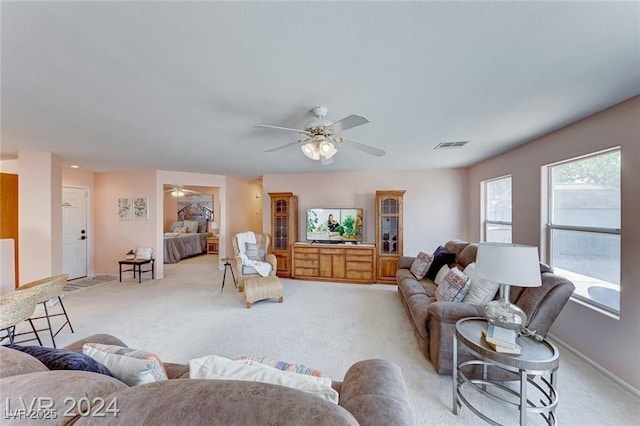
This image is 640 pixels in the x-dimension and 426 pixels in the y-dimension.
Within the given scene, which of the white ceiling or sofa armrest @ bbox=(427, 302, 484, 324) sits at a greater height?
the white ceiling

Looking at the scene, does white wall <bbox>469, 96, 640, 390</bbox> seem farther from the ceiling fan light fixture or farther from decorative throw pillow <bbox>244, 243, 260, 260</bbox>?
decorative throw pillow <bbox>244, 243, 260, 260</bbox>

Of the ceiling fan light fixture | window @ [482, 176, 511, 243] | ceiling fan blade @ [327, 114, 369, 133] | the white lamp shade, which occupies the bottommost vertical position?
the white lamp shade

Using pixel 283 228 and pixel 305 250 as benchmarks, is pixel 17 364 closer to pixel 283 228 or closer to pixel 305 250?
pixel 305 250

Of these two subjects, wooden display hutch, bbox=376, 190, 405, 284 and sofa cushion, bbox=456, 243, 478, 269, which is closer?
sofa cushion, bbox=456, 243, 478, 269

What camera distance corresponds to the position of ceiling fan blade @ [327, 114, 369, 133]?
1.76 metres

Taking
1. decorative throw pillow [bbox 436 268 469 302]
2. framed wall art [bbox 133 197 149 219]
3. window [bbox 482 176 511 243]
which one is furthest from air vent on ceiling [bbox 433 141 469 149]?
framed wall art [bbox 133 197 149 219]

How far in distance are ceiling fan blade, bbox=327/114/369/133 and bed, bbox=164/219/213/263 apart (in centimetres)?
687

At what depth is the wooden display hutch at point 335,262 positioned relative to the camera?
4.98 m

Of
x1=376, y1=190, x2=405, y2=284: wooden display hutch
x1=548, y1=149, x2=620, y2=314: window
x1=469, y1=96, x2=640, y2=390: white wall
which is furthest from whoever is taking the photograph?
x1=376, y1=190, x2=405, y2=284: wooden display hutch

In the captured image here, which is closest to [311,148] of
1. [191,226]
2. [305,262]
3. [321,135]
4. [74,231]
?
[321,135]

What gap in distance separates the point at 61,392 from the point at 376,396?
1.05 metres

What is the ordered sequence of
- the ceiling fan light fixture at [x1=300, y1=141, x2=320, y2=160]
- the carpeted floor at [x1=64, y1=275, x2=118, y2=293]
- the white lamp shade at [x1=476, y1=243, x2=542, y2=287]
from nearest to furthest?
the white lamp shade at [x1=476, y1=243, x2=542, y2=287] → the ceiling fan light fixture at [x1=300, y1=141, x2=320, y2=160] → the carpeted floor at [x1=64, y1=275, x2=118, y2=293]

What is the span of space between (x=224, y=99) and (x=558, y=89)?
260 centimetres

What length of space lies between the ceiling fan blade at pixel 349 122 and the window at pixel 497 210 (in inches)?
132
